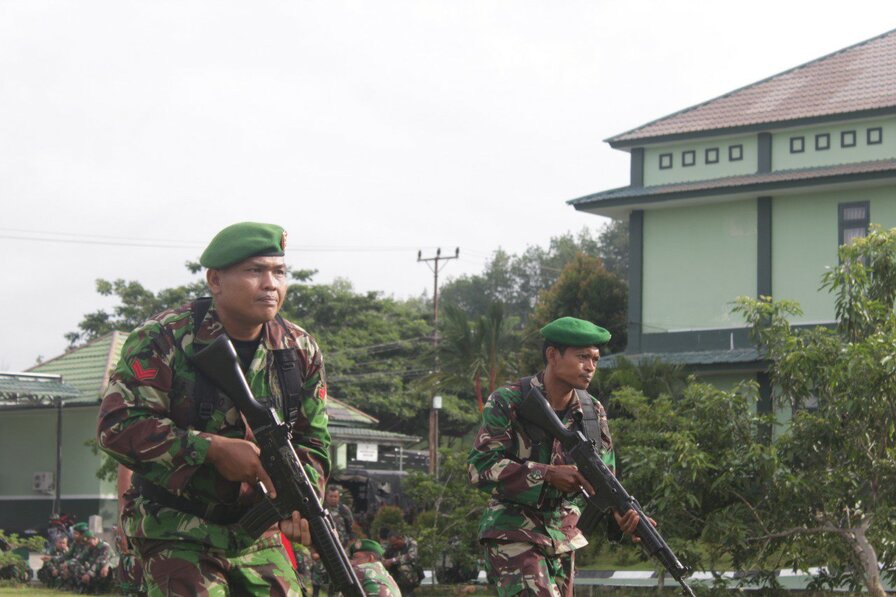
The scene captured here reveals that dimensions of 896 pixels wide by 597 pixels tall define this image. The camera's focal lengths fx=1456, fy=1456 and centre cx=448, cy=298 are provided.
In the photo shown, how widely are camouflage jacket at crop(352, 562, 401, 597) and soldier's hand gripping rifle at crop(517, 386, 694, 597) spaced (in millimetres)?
2340

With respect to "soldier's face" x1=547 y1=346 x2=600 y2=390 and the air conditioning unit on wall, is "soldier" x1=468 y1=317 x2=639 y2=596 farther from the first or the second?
the air conditioning unit on wall

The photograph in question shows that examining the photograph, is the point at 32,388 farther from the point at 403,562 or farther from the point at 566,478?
the point at 566,478

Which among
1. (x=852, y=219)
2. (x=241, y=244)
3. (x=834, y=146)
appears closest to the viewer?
(x=241, y=244)

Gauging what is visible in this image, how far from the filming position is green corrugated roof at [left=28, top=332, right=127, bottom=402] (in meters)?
37.7

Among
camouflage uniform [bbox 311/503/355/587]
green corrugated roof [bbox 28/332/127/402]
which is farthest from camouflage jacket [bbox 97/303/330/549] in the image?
green corrugated roof [bbox 28/332/127/402]

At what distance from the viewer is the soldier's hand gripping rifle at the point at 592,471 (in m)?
7.37

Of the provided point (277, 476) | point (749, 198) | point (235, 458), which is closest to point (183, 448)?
point (235, 458)

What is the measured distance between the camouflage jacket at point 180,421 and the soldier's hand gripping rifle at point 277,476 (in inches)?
4.4

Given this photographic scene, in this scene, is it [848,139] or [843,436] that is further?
[848,139]

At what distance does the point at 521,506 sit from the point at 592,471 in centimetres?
45

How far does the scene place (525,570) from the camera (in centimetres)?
743

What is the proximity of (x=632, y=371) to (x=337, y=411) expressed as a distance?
803 inches

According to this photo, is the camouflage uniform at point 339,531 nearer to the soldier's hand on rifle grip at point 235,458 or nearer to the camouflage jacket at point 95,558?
the camouflage jacket at point 95,558

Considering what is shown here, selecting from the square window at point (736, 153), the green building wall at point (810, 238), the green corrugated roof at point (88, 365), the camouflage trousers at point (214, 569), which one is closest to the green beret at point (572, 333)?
the camouflage trousers at point (214, 569)
